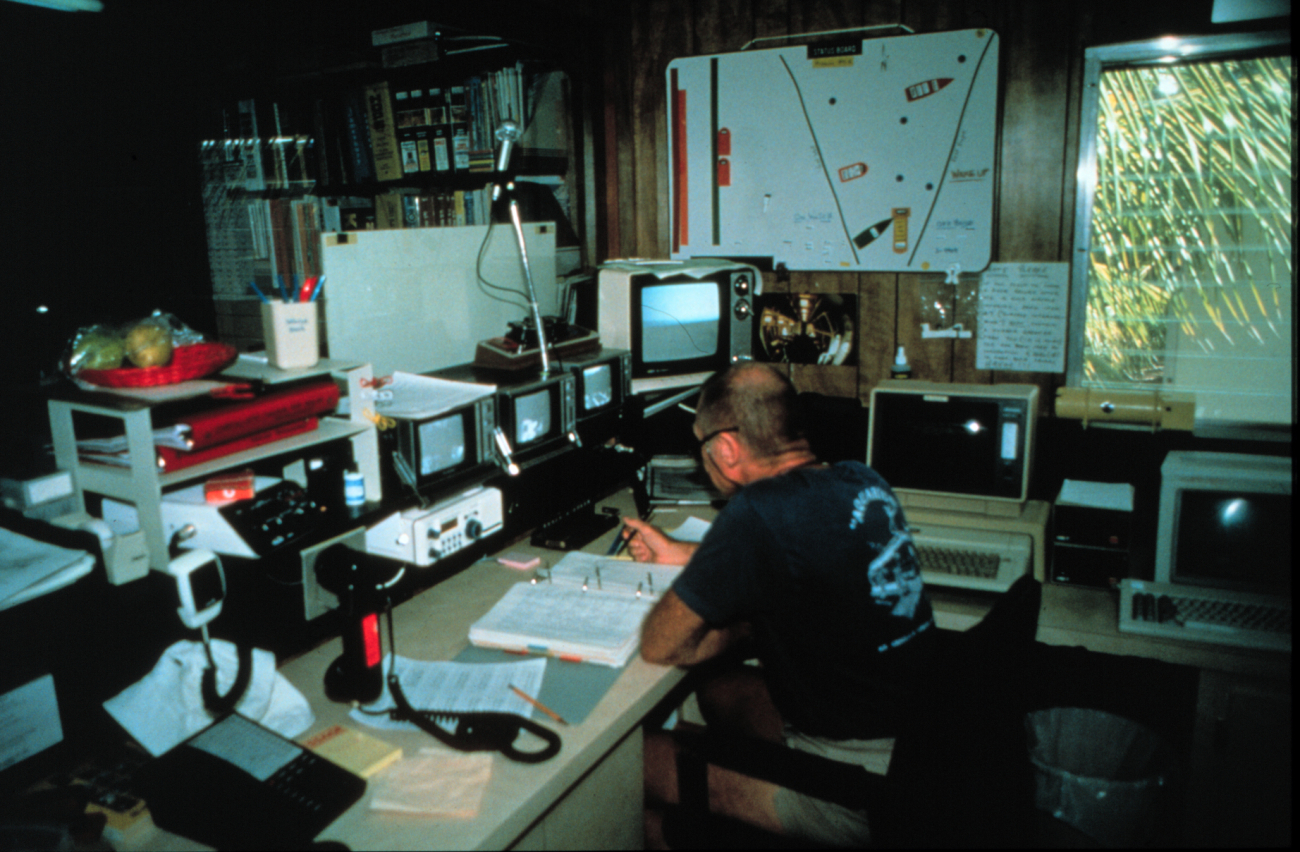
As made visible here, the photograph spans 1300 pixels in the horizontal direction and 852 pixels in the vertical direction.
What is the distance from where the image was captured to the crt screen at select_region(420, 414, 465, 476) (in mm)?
1824

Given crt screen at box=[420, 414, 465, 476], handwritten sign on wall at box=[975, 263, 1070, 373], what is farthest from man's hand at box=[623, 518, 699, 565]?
handwritten sign on wall at box=[975, 263, 1070, 373]

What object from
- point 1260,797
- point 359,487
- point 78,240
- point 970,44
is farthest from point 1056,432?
point 78,240

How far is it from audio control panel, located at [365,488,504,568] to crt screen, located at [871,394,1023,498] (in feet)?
3.99

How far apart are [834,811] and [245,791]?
3.33 feet

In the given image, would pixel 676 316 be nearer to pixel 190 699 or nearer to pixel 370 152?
pixel 370 152

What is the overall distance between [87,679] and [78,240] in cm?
230

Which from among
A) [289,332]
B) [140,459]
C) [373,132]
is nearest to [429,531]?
[289,332]

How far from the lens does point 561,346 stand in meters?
2.32

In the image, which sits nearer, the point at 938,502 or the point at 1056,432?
the point at 938,502

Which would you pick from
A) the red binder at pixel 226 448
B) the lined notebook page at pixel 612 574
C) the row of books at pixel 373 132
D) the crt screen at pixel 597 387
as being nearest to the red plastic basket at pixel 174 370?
the red binder at pixel 226 448

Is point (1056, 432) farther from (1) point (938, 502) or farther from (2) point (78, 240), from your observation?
(2) point (78, 240)

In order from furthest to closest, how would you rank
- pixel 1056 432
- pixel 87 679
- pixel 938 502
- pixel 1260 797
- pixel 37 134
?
pixel 37 134 → pixel 1056 432 → pixel 938 502 → pixel 87 679 → pixel 1260 797

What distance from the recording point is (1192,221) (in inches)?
96.5

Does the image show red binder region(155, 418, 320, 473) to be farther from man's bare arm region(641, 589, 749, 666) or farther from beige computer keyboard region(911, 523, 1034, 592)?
beige computer keyboard region(911, 523, 1034, 592)
